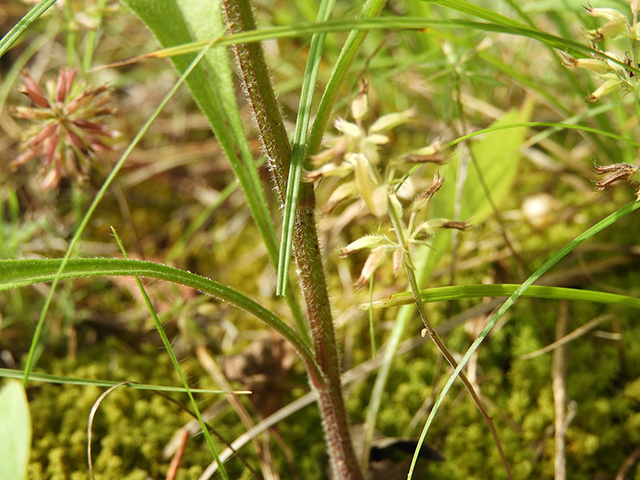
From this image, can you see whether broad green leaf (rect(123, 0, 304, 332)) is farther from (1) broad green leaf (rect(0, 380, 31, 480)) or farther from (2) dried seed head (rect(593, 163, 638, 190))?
(2) dried seed head (rect(593, 163, 638, 190))

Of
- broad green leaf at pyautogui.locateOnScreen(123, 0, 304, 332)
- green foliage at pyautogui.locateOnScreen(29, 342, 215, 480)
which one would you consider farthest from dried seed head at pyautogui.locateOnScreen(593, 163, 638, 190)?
green foliage at pyautogui.locateOnScreen(29, 342, 215, 480)

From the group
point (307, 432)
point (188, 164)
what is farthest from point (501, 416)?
point (188, 164)

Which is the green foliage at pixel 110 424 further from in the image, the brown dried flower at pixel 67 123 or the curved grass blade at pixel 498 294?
the curved grass blade at pixel 498 294

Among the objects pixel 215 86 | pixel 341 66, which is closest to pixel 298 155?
pixel 341 66

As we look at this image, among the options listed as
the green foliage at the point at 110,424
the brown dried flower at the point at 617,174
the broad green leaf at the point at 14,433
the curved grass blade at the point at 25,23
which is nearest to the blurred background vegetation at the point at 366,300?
the green foliage at the point at 110,424

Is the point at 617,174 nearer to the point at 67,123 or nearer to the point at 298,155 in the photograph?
the point at 298,155

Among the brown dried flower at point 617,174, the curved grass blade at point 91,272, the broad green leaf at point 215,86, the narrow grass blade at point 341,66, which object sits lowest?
the brown dried flower at point 617,174

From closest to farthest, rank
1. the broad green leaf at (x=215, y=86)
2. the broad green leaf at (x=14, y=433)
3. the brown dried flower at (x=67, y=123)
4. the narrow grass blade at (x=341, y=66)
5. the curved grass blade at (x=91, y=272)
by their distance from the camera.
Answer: the broad green leaf at (x=14, y=433) → the curved grass blade at (x=91, y=272) → the narrow grass blade at (x=341, y=66) → the broad green leaf at (x=215, y=86) → the brown dried flower at (x=67, y=123)
